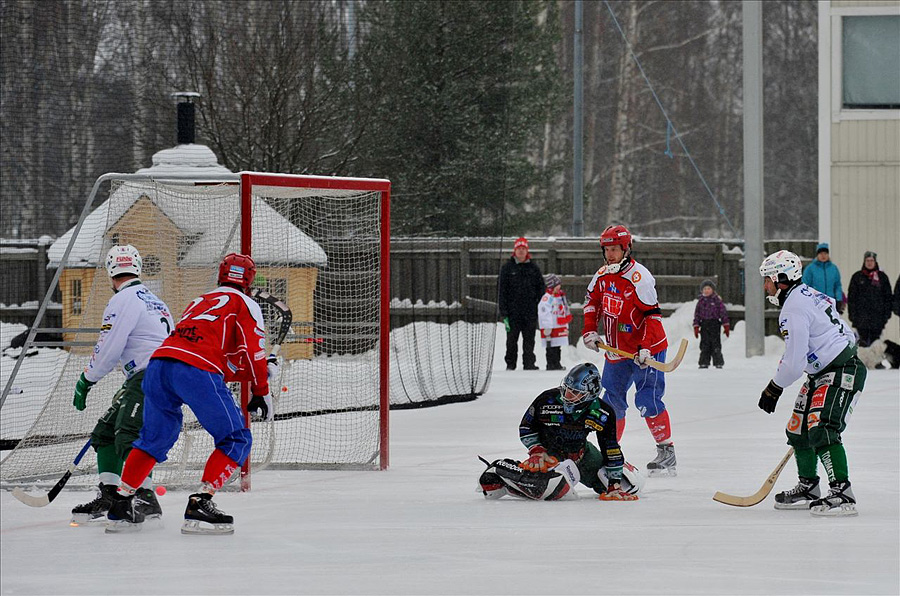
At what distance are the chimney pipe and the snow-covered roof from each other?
10 cm

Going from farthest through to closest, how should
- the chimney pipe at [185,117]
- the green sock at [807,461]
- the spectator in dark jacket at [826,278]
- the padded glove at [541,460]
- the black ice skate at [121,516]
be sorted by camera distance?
1. the spectator in dark jacket at [826,278]
2. the chimney pipe at [185,117]
3. the padded glove at [541,460]
4. the green sock at [807,461]
5. the black ice skate at [121,516]

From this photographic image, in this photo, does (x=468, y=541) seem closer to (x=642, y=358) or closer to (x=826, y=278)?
(x=642, y=358)

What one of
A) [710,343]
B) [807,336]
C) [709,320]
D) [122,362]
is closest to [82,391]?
[122,362]

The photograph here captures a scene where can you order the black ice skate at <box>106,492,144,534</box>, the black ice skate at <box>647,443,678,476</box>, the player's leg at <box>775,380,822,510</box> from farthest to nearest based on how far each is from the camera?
the black ice skate at <box>647,443,678,476</box> → the player's leg at <box>775,380,822,510</box> → the black ice skate at <box>106,492,144,534</box>

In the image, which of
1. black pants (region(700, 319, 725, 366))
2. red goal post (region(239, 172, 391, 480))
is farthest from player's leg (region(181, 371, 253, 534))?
black pants (region(700, 319, 725, 366))

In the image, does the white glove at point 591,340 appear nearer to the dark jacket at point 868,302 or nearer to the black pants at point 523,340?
the black pants at point 523,340

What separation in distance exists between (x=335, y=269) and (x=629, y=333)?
21.3 feet

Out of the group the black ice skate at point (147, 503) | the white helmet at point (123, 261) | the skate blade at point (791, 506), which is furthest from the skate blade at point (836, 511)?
the white helmet at point (123, 261)

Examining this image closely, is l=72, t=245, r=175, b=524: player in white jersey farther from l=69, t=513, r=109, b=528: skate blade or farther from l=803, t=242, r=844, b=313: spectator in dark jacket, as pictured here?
l=803, t=242, r=844, b=313: spectator in dark jacket

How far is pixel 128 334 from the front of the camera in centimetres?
617

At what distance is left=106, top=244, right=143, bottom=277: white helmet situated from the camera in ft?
20.6

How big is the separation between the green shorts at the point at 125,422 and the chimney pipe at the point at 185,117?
22.0ft

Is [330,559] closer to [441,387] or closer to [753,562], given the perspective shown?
[753,562]

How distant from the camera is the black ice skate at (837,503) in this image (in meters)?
6.39
